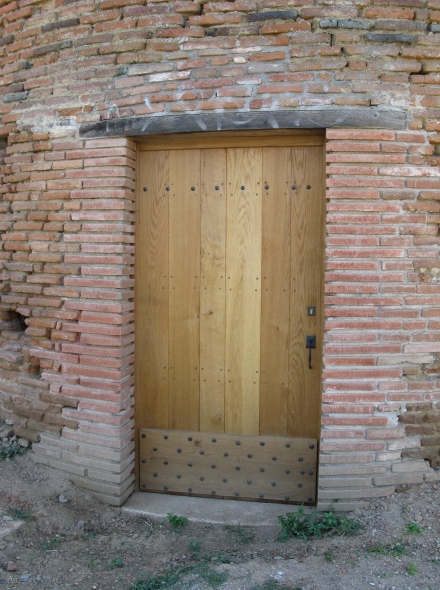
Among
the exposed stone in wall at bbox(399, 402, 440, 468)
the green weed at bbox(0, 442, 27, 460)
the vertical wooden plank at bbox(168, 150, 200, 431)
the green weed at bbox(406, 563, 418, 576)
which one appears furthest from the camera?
the green weed at bbox(0, 442, 27, 460)

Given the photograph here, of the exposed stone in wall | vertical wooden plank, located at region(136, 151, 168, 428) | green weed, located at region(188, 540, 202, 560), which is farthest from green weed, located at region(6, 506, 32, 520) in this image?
the exposed stone in wall

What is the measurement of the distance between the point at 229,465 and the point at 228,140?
7.65 ft

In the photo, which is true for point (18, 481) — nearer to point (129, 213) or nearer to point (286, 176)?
point (129, 213)

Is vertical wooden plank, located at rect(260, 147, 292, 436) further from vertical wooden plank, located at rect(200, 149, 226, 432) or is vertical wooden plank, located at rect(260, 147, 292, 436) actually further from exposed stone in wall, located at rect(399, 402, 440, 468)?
exposed stone in wall, located at rect(399, 402, 440, 468)

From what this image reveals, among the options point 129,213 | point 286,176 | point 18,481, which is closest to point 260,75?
point 286,176

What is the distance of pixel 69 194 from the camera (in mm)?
3730

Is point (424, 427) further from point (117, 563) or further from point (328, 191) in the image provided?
point (117, 563)

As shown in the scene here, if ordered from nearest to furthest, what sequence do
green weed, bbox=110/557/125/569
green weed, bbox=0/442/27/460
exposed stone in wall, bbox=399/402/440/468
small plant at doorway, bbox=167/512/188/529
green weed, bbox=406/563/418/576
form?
green weed, bbox=406/563/418/576 < green weed, bbox=110/557/125/569 < exposed stone in wall, bbox=399/402/440/468 < small plant at doorway, bbox=167/512/188/529 < green weed, bbox=0/442/27/460

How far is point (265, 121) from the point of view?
3.35 meters

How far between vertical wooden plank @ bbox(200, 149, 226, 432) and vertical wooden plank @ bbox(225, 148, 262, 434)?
0.04 meters

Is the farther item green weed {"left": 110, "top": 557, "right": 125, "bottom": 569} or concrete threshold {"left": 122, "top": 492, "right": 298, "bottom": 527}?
concrete threshold {"left": 122, "top": 492, "right": 298, "bottom": 527}

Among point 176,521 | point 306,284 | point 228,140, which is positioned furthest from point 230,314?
point 176,521

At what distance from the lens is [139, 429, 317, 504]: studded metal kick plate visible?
3686mm

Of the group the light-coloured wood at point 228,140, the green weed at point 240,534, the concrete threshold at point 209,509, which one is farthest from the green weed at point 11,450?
the light-coloured wood at point 228,140
